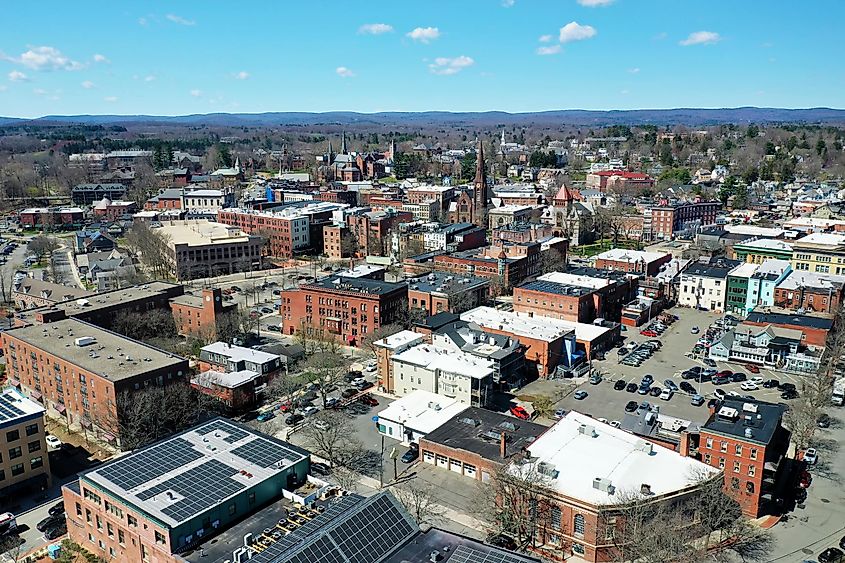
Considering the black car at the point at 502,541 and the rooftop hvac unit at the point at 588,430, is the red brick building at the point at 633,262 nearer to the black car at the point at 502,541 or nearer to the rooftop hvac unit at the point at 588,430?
the rooftop hvac unit at the point at 588,430

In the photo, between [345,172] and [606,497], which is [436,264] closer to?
[606,497]

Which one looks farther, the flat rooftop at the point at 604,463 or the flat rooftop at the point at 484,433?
the flat rooftop at the point at 484,433

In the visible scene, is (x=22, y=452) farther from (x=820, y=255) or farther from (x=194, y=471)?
(x=820, y=255)

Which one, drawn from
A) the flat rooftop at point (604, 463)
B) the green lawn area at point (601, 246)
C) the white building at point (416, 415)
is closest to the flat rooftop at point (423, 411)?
the white building at point (416, 415)

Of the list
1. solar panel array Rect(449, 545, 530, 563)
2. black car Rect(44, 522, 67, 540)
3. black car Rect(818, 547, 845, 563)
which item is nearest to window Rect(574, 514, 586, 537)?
solar panel array Rect(449, 545, 530, 563)

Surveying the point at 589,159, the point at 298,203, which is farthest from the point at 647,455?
the point at 589,159

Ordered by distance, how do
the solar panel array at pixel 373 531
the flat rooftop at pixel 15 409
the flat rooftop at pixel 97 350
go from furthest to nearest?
1. the flat rooftop at pixel 97 350
2. the flat rooftop at pixel 15 409
3. the solar panel array at pixel 373 531
